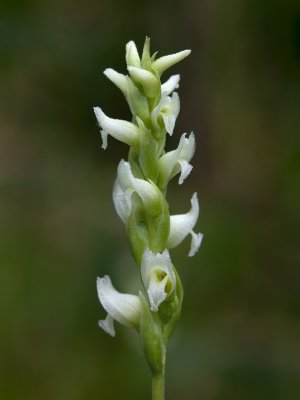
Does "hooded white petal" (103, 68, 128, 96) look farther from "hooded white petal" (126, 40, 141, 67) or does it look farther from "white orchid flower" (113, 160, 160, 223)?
"white orchid flower" (113, 160, 160, 223)

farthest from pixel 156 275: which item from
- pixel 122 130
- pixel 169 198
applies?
pixel 169 198

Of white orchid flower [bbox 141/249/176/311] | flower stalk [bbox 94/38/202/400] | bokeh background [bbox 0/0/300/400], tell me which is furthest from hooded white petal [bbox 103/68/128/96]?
bokeh background [bbox 0/0/300/400]

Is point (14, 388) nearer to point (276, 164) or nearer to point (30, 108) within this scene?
point (276, 164)

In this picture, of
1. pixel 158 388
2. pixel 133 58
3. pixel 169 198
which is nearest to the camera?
pixel 158 388

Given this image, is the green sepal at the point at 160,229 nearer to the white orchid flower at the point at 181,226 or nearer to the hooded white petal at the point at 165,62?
the white orchid flower at the point at 181,226

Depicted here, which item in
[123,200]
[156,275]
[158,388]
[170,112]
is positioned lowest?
[158,388]

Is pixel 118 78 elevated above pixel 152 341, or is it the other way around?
pixel 118 78

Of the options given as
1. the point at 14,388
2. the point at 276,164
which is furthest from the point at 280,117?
the point at 14,388

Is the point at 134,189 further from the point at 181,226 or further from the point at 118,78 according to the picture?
the point at 118,78
